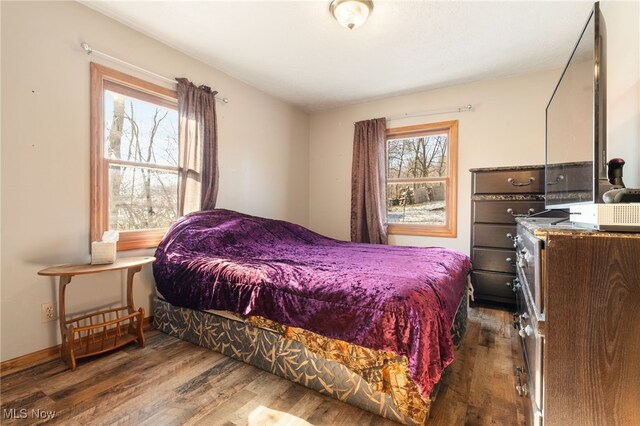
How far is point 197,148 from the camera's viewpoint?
2836 mm

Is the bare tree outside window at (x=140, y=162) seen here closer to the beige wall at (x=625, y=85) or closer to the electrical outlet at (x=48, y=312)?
the electrical outlet at (x=48, y=312)

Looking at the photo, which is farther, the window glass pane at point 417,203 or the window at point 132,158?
the window glass pane at point 417,203

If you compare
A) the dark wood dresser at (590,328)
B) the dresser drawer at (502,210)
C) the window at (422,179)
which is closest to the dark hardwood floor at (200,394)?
the dark wood dresser at (590,328)

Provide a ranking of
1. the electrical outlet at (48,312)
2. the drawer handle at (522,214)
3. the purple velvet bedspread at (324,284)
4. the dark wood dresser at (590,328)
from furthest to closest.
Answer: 1. the drawer handle at (522,214)
2. the electrical outlet at (48,312)
3. the purple velvet bedspread at (324,284)
4. the dark wood dresser at (590,328)

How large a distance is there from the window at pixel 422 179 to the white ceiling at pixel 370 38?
0.63m

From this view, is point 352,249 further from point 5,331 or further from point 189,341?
point 5,331

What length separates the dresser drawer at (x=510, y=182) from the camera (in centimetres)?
268

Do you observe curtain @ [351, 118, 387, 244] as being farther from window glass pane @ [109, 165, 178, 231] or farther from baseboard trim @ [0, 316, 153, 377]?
baseboard trim @ [0, 316, 153, 377]

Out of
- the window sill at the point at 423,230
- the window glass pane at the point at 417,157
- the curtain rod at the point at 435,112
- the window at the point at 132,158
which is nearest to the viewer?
the window at the point at 132,158

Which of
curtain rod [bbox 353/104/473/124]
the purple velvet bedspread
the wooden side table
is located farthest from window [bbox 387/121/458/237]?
the wooden side table

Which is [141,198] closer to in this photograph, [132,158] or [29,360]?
[132,158]

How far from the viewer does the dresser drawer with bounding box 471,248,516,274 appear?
273 cm

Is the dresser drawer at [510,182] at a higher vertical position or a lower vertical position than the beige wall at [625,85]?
lower

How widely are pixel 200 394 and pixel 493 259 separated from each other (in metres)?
2.72
